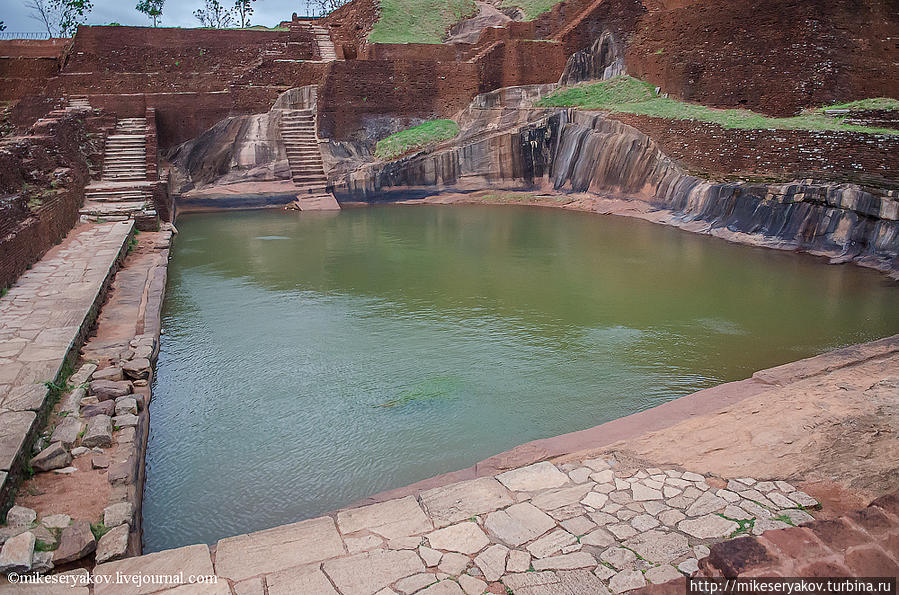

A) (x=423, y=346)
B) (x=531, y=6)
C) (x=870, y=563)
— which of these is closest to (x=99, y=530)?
(x=870, y=563)

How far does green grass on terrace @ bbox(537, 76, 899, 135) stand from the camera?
44.5 ft

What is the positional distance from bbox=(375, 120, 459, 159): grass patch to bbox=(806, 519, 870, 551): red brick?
59.9 feet

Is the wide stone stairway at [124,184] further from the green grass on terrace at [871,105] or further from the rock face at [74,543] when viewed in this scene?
the green grass on terrace at [871,105]

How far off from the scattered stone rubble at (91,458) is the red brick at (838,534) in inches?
142

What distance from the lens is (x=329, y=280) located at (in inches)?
430

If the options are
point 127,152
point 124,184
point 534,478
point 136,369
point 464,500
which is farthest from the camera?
point 127,152

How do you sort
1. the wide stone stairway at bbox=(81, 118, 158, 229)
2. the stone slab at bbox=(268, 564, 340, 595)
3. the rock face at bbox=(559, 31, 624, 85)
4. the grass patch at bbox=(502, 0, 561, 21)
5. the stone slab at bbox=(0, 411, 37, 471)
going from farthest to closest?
the grass patch at bbox=(502, 0, 561, 21) < the rock face at bbox=(559, 31, 624, 85) < the wide stone stairway at bbox=(81, 118, 158, 229) < the stone slab at bbox=(0, 411, 37, 471) < the stone slab at bbox=(268, 564, 340, 595)

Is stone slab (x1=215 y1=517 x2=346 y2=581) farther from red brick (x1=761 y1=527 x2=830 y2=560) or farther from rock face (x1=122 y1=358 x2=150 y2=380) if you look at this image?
rock face (x1=122 y1=358 x2=150 y2=380)

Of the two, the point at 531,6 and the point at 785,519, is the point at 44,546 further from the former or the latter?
the point at 531,6

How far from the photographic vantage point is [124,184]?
1535cm

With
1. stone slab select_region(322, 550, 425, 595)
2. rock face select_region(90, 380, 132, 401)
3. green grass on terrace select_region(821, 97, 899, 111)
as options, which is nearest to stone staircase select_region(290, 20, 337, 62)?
green grass on terrace select_region(821, 97, 899, 111)

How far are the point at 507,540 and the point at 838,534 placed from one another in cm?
164

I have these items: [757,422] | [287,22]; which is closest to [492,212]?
[757,422]

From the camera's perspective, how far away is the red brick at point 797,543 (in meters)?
2.55
